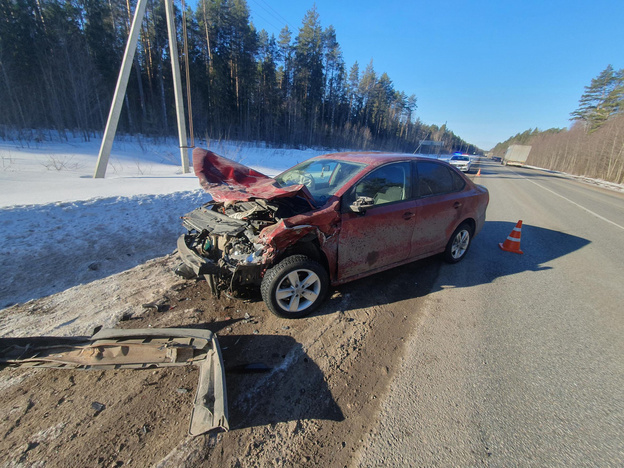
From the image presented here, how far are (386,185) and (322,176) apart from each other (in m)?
0.87

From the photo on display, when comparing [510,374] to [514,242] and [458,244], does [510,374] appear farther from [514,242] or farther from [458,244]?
[514,242]

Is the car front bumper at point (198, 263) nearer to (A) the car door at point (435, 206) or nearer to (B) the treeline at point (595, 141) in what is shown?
(A) the car door at point (435, 206)

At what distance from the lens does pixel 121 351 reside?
220 centimetres

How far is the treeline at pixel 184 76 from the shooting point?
19.6 meters

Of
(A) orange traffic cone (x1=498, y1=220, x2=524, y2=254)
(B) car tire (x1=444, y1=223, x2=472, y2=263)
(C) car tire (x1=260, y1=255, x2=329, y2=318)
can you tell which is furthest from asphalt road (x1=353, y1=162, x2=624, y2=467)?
(C) car tire (x1=260, y1=255, x2=329, y2=318)

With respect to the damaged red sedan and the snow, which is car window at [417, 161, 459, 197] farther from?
the snow

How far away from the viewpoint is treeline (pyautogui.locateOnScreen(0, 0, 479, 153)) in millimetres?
19594

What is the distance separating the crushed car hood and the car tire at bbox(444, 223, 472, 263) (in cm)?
274

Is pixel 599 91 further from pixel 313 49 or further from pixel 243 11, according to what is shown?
pixel 243 11

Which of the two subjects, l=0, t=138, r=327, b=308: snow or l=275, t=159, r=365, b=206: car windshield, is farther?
l=0, t=138, r=327, b=308: snow

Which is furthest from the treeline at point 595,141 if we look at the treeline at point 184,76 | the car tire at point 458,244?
the car tire at point 458,244

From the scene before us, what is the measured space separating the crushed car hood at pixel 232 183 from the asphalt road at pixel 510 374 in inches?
79.7

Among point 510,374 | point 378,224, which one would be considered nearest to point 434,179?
point 378,224

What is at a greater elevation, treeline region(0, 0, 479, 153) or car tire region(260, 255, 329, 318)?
treeline region(0, 0, 479, 153)
